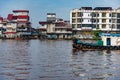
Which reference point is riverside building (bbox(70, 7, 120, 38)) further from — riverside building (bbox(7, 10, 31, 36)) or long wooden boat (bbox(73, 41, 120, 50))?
long wooden boat (bbox(73, 41, 120, 50))

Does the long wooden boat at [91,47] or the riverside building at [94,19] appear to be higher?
the riverside building at [94,19]

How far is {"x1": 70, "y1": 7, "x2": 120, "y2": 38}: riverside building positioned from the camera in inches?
3553

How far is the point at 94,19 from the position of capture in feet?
299

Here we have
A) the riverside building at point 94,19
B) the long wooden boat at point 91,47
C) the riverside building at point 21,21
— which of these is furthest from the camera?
the riverside building at point 21,21

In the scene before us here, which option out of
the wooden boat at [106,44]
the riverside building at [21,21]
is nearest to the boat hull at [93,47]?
the wooden boat at [106,44]

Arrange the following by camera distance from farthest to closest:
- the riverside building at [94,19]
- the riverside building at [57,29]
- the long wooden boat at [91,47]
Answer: the riverside building at [57,29] → the riverside building at [94,19] → the long wooden boat at [91,47]

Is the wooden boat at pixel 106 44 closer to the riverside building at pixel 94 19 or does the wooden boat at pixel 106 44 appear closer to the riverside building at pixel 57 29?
the riverside building at pixel 94 19

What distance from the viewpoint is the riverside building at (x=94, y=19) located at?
9025 cm

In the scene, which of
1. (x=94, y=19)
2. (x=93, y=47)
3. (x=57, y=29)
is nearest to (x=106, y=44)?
(x=93, y=47)

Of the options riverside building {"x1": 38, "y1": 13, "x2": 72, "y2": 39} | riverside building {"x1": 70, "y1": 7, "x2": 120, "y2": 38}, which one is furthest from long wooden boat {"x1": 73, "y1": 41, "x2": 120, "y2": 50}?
riverside building {"x1": 38, "y1": 13, "x2": 72, "y2": 39}

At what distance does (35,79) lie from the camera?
19.0 meters

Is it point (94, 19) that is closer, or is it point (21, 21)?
point (94, 19)

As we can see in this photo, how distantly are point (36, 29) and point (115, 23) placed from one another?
76.3 feet

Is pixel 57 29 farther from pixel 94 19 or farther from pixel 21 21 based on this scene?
pixel 94 19
